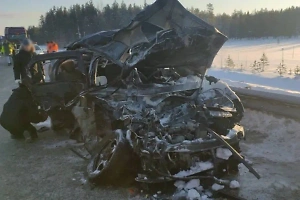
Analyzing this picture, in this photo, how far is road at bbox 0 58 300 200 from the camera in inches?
170

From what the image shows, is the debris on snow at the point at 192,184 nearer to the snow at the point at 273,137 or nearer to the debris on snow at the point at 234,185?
the debris on snow at the point at 234,185

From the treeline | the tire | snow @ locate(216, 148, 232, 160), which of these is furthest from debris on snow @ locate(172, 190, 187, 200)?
the treeline

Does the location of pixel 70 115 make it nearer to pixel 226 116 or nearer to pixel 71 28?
pixel 226 116

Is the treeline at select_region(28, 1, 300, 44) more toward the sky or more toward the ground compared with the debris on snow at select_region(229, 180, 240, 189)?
more toward the sky

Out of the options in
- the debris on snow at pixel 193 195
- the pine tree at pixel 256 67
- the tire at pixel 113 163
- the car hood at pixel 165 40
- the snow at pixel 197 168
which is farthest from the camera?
the pine tree at pixel 256 67

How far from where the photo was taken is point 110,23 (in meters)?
73.2

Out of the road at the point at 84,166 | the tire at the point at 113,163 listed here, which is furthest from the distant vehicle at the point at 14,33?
the tire at the point at 113,163

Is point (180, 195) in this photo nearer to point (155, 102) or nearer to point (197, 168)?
point (197, 168)

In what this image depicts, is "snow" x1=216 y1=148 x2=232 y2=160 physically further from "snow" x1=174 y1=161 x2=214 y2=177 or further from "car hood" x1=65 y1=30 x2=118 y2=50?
"car hood" x1=65 y1=30 x2=118 y2=50

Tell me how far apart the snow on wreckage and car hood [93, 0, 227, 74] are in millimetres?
15

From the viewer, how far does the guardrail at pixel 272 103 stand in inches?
257

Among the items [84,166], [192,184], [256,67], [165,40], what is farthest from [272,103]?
[256,67]

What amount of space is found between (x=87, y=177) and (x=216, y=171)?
1813mm

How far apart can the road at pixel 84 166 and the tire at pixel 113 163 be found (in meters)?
0.15
